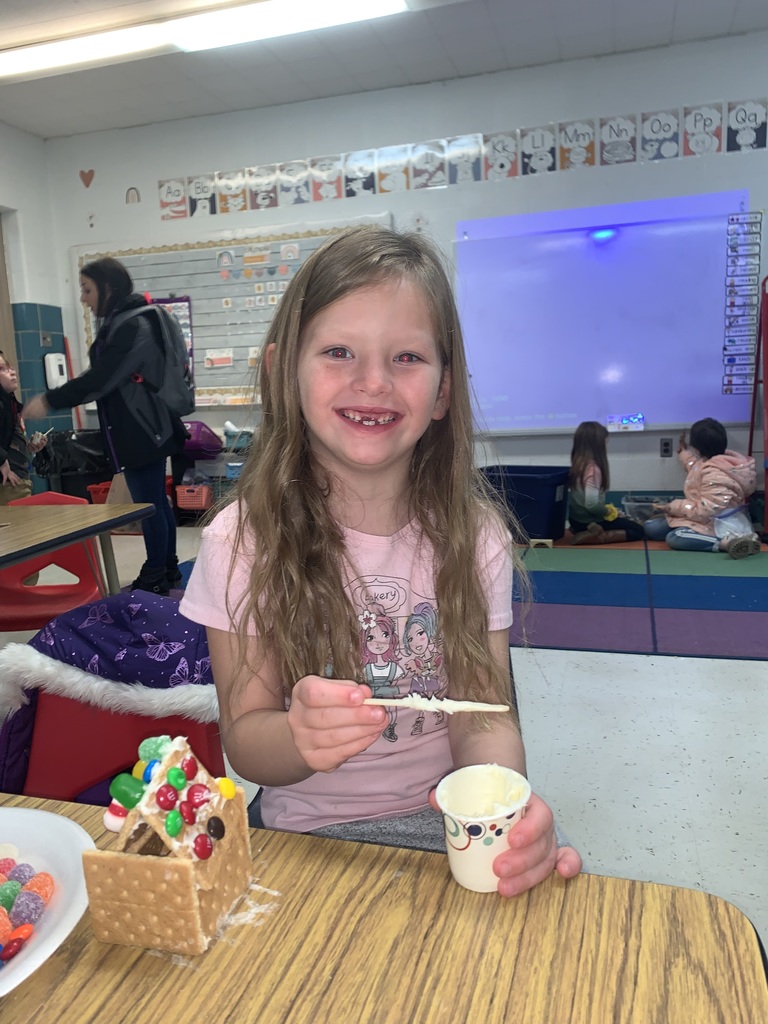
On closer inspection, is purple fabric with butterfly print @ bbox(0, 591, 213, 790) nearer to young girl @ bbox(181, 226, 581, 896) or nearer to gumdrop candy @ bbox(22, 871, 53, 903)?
young girl @ bbox(181, 226, 581, 896)

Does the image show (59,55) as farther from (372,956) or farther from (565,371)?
(372,956)

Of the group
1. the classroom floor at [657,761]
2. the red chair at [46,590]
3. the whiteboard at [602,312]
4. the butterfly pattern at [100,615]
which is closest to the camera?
the butterfly pattern at [100,615]

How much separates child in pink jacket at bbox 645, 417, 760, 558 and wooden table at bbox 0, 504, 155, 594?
2.91m

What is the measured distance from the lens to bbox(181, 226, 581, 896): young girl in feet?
2.95

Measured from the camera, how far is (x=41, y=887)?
58cm

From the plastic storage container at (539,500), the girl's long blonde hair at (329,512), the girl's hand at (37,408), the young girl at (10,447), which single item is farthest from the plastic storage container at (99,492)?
the girl's long blonde hair at (329,512)

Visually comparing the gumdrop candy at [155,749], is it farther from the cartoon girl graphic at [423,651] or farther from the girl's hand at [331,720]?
the cartoon girl graphic at [423,651]

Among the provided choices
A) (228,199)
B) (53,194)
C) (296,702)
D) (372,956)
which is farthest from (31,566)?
(53,194)

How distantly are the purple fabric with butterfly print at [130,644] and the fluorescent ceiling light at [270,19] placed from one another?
11.8ft

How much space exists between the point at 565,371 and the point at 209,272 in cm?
254

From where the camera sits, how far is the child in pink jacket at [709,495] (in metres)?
3.94

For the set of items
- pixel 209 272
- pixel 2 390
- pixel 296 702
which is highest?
pixel 209 272

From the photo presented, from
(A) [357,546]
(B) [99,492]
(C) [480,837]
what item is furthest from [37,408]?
(C) [480,837]

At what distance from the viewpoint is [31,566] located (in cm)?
233
